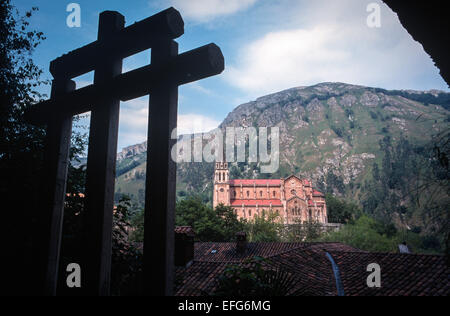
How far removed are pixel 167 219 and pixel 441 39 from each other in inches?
73.8

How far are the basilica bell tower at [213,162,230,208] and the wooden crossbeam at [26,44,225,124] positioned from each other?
2906 inches

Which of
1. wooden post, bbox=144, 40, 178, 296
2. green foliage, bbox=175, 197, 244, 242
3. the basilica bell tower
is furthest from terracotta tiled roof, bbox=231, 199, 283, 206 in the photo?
wooden post, bbox=144, 40, 178, 296

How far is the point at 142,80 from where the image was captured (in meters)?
1.97

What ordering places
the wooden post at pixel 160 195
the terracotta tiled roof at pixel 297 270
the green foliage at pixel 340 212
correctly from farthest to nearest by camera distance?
the green foliage at pixel 340 212, the terracotta tiled roof at pixel 297 270, the wooden post at pixel 160 195

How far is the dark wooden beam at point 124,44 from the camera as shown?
1.93 m

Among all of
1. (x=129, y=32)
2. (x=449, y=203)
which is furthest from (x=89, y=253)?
→ (x=449, y=203)

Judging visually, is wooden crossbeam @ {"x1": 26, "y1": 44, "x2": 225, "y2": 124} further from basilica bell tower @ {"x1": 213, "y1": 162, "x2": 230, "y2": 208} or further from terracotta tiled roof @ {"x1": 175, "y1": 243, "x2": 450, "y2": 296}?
basilica bell tower @ {"x1": 213, "y1": 162, "x2": 230, "y2": 208}

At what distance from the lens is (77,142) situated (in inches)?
282

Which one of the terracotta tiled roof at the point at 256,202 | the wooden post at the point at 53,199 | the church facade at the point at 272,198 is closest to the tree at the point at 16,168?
the wooden post at the point at 53,199

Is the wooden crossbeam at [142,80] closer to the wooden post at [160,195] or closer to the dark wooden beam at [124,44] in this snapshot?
the wooden post at [160,195]

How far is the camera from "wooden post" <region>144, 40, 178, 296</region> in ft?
5.41

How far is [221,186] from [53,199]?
75449mm
